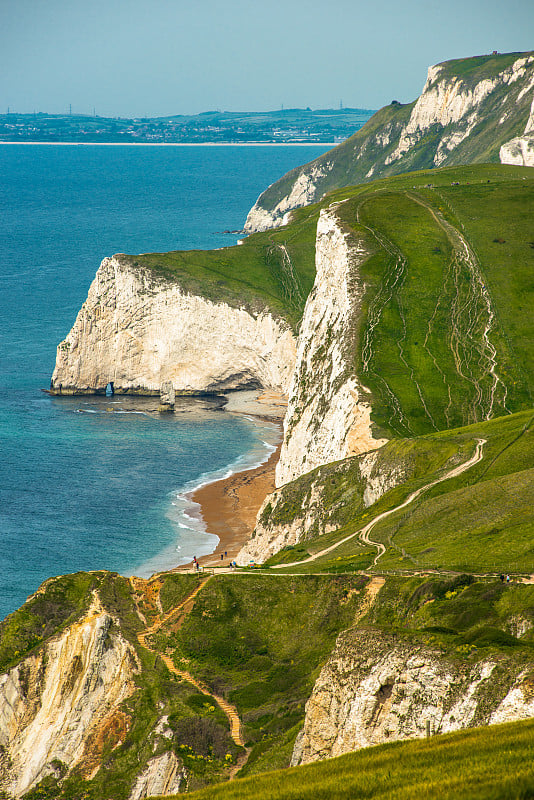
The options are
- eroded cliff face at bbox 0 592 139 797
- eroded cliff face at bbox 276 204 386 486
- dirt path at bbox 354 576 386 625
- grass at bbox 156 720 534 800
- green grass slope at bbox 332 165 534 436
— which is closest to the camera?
grass at bbox 156 720 534 800

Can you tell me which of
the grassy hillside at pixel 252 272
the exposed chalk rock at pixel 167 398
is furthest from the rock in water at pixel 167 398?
the grassy hillside at pixel 252 272

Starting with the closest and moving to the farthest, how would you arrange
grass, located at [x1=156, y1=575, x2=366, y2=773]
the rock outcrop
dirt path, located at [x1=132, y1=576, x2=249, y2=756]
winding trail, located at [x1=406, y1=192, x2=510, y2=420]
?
the rock outcrop < dirt path, located at [x1=132, y1=576, x2=249, y2=756] < grass, located at [x1=156, y1=575, x2=366, y2=773] < winding trail, located at [x1=406, y1=192, x2=510, y2=420]

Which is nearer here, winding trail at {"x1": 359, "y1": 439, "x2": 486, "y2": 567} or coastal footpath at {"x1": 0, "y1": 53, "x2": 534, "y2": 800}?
coastal footpath at {"x1": 0, "y1": 53, "x2": 534, "y2": 800}

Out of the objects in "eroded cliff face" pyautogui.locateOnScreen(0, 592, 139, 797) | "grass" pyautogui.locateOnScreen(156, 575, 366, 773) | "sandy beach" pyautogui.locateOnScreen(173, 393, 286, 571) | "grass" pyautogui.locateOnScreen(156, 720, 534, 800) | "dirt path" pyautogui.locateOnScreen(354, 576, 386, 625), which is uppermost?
"grass" pyautogui.locateOnScreen(156, 720, 534, 800)

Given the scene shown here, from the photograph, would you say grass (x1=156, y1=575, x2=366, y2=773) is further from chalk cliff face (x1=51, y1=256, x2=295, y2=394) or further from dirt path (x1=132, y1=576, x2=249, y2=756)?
chalk cliff face (x1=51, y1=256, x2=295, y2=394)

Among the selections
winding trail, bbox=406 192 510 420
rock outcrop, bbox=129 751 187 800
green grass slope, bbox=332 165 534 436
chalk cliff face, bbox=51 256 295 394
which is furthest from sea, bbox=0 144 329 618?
rock outcrop, bbox=129 751 187 800

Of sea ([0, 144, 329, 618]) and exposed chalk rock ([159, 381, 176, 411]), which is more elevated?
exposed chalk rock ([159, 381, 176, 411])

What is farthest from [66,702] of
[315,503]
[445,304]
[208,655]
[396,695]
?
[445,304]
